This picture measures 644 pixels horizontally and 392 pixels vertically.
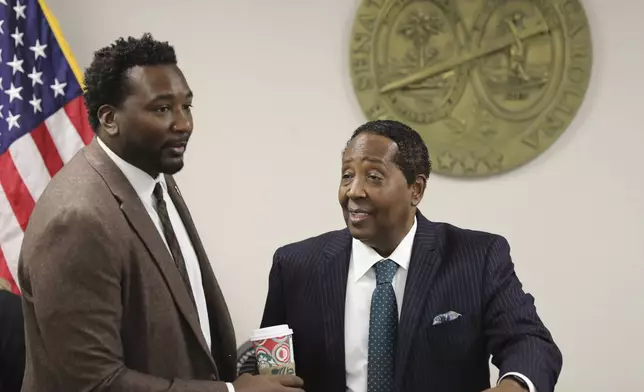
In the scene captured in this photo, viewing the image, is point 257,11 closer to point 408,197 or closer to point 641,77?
point 641,77

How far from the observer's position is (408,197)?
189 cm

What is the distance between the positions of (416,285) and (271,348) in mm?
375

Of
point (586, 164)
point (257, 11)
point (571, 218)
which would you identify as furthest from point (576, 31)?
point (257, 11)

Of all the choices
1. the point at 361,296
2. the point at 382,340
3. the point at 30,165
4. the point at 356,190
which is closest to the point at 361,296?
the point at 361,296

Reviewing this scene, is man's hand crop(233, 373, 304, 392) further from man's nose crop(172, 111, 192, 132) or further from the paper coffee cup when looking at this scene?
man's nose crop(172, 111, 192, 132)

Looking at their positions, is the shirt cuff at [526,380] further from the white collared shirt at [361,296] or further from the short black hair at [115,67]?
the short black hair at [115,67]

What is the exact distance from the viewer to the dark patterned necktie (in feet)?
5.66

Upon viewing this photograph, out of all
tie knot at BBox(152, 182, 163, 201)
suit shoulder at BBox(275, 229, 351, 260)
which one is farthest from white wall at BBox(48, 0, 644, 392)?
tie knot at BBox(152, 182, 163, 201)

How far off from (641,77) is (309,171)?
1.43m

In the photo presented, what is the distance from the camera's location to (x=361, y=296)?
190cm

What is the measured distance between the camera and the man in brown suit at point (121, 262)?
4.87 feet

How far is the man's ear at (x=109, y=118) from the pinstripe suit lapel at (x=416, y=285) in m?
0.74

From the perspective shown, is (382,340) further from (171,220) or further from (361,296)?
(171,220)

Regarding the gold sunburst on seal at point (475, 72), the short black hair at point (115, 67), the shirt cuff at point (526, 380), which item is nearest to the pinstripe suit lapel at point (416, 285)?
the shirt cuff at point (526, 380)
